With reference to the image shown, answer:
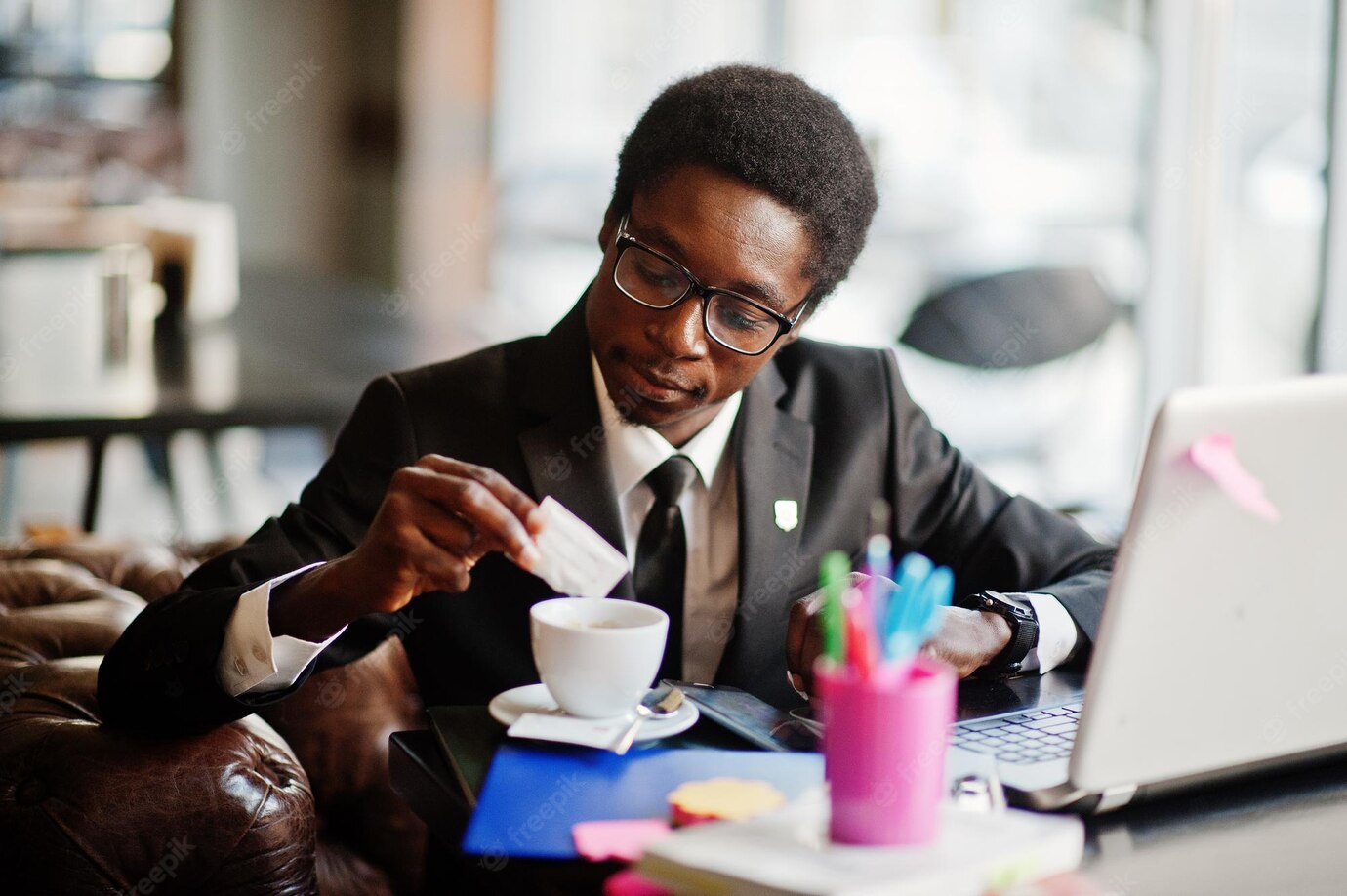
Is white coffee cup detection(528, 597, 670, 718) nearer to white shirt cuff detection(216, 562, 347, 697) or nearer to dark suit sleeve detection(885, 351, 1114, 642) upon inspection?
white shirt cuff detection(216, 562, 347, 697)

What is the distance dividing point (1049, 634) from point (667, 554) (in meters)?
0.39

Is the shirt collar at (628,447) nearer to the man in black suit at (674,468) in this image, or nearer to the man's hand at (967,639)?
the man in black suit at (674,468)

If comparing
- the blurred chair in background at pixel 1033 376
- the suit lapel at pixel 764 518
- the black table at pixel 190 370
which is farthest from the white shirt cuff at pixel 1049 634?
the black table at pixel 190 370

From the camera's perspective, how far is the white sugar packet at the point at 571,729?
3.29 ft

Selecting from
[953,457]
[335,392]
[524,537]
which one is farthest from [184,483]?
[524,537]

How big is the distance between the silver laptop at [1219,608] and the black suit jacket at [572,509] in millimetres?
→ 423

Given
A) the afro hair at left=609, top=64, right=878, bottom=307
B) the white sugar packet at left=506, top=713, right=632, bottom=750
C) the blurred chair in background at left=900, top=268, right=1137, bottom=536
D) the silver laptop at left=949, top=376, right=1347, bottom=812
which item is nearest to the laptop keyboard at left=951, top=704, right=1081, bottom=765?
the silver laptop at left=949, top=376, right=1347, bottom=812

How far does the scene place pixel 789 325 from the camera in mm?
1376

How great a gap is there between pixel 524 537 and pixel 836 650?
0.30m

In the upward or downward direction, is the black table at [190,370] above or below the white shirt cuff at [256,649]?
below

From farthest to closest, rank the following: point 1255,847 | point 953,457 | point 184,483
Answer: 1. point 184,483
2. point 953,457
3. point 1255,847

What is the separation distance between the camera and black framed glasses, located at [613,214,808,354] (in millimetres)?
1329

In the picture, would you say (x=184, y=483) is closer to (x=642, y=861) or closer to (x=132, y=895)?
(x=132, y=895)

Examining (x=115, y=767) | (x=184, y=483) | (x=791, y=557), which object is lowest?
(x=184, y=483)
